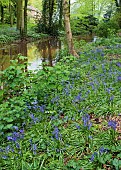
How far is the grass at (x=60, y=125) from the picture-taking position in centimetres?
308

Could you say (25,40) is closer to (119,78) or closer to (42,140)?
(119,78)

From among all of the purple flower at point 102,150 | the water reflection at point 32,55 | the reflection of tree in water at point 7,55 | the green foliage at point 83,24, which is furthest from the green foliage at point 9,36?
the purple flower at point 102,150

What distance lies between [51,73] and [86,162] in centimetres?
269

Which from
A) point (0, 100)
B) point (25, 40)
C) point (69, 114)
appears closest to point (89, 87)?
point (69, 114)

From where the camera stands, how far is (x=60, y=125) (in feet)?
13.2

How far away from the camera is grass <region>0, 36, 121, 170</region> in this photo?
3082mm

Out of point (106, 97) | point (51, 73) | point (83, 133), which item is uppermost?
point (51, 73)

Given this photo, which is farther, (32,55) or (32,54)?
(32,54)

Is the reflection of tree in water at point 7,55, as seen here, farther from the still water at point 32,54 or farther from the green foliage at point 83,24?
the green foliage at point 83,24

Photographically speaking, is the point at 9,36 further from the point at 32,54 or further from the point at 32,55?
the point at 32,55

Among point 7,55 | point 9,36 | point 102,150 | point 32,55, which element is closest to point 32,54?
point 32,55

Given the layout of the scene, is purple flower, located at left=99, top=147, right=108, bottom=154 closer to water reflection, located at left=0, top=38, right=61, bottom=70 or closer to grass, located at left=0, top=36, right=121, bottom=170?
grass, located at left=0, top=36, right=121, bottom=170

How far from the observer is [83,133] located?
3.61 m

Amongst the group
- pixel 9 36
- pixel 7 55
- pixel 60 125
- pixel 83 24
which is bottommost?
pixel 60 125
